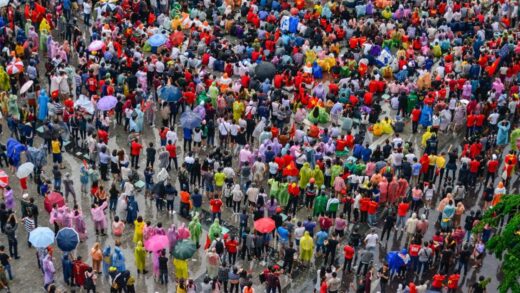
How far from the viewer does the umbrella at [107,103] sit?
1276 inches

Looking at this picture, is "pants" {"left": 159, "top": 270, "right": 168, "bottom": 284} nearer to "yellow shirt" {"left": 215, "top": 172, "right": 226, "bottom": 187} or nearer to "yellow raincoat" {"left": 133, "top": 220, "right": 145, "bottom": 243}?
"yellow raincoat" {"left": 133, "top": 220, "right": 145, "bottom": 243}

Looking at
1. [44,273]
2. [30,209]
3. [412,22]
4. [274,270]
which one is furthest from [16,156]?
[412,22]

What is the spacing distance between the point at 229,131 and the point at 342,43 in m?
12.1

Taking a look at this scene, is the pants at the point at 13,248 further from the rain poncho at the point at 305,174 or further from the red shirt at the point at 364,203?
the red shirt at the point at 364,203

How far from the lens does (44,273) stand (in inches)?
1018

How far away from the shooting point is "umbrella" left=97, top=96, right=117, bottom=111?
3241cm

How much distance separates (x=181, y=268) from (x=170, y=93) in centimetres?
970

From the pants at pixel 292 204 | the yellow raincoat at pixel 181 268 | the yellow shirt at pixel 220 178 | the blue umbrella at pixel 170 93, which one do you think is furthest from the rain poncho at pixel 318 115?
the yellow raincoat at pixel 181 268

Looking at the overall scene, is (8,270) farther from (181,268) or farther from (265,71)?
(265,71)

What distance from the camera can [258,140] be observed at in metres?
33.5

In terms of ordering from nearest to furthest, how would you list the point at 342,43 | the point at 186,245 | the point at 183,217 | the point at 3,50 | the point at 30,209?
1. the point at 186,245
2. the point at 30,209
3. the point at 183,217
4. the point at 3,50
5. the point at 342,43

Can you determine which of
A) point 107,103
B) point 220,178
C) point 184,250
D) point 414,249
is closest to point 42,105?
point 107,103

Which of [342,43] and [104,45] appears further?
[342,43]

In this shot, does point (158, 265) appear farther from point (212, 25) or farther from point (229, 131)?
point (212, 25)
